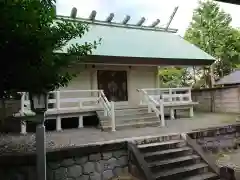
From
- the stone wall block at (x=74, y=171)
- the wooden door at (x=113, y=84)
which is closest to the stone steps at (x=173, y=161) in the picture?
the stone wall block at (x=74, y=171)

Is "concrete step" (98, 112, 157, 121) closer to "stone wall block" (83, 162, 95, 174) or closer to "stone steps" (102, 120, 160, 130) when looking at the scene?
"stone steps" (102, 120, 160, 130)

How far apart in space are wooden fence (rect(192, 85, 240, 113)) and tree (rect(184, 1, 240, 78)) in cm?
709

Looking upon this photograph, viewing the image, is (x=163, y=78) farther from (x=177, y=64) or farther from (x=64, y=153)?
(x=64, y=153)

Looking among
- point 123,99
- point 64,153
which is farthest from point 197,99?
point 64,153

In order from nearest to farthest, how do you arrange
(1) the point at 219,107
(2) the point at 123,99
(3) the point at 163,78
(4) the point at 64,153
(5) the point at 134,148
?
(4) the point at 64,153, (5) the point at 134,148, (2) the point at 123,99, (1) the point at 219,107, (3) the point at 163,78

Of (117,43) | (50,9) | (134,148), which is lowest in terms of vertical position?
(134,148)

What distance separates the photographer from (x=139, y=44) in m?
12.2

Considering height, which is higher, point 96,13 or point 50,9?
point 96,13

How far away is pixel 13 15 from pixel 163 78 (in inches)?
918

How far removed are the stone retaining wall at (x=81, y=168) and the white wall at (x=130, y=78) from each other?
223 inches

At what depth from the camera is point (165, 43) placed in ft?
43.9

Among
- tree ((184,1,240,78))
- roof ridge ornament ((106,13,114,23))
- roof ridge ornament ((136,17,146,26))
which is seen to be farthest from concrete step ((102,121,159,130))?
tree ((184,1,240,78))

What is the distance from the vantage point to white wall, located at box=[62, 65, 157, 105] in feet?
37.9

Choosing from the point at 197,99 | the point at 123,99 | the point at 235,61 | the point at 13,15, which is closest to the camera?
the point at 13,15
